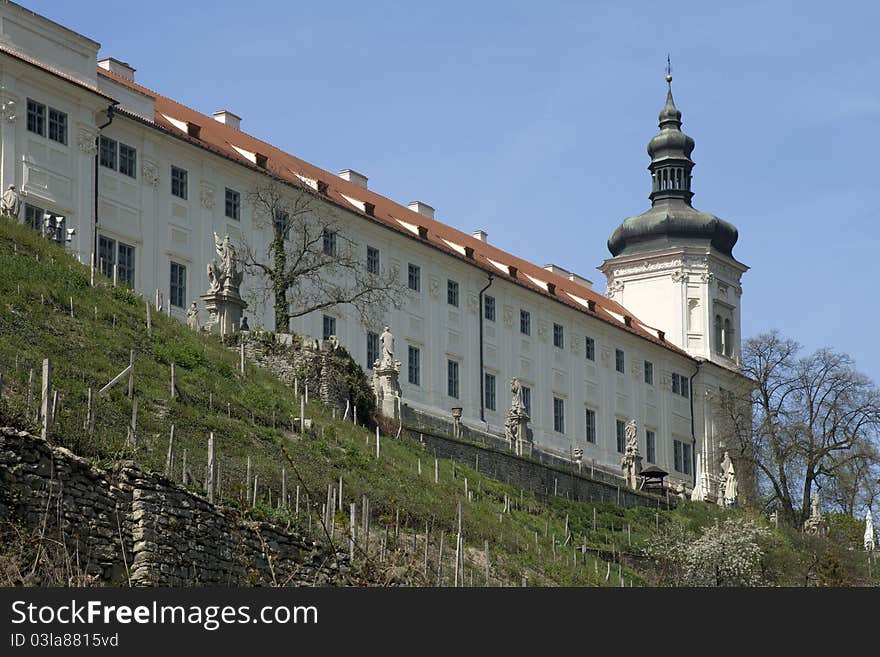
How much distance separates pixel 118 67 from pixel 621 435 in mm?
28392

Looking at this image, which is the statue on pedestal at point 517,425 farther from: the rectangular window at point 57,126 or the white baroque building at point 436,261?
the rectangular window at point 57,126

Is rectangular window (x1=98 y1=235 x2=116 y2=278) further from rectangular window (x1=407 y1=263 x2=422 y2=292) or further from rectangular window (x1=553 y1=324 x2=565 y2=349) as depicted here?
rectangular window (x1=553 y1=324 x2=565 y2=349)

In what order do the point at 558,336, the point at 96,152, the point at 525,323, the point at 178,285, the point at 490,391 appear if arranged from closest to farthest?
the point at 96,152 < the point at 178,285 < the point at 490,391 < the point at 525,323 < the point at 558,336

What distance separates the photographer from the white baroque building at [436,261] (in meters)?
47.9

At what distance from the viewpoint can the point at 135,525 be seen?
18812 mm

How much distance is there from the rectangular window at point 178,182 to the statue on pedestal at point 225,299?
638cm

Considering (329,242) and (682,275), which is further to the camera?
(682,275)

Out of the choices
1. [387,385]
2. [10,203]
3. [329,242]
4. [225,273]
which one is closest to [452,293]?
[329,242]

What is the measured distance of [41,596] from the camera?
41.7 feet

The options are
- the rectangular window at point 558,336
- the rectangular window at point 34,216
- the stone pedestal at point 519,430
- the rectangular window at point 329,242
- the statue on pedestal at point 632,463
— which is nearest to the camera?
the rectangular window at point 34,216

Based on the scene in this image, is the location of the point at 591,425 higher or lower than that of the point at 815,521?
higher

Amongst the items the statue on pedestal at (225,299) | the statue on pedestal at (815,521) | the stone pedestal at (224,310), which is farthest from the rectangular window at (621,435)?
the stone pedestal at (224,310)

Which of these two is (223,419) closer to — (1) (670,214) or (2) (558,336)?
(2) (558,336)

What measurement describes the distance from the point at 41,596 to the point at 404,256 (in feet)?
164
